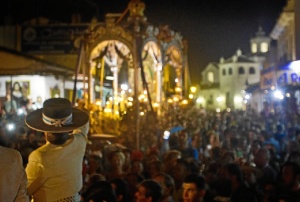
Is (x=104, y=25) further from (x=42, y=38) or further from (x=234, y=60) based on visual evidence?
(x=234, y=60)

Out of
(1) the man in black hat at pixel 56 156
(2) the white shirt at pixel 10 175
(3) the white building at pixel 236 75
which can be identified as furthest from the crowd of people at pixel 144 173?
(3) the white building at pixel 236 75

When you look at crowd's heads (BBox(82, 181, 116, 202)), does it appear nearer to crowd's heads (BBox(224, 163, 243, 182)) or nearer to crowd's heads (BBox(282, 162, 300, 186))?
crowd's heads (BBox(224, 163, 243, 182))

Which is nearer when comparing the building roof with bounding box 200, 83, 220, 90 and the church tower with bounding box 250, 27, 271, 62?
the church tower with bounding box 250, 27, 271, 62

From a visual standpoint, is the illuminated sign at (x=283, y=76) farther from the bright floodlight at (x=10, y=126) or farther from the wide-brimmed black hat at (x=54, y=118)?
the wide-brimmed black hat at (x=54, y=118)

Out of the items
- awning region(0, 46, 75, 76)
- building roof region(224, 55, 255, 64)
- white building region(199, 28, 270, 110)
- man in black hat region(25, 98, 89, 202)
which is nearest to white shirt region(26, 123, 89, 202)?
man in black hat region(25, 98, 89, 202)

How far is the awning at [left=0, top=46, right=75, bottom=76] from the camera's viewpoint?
2181cm

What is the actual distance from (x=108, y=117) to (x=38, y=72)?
7.89m

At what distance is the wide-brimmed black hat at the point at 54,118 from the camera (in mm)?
4594

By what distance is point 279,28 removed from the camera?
42.5 m

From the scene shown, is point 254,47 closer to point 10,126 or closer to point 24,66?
point 24,66

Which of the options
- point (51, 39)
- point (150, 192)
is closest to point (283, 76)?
point (150, 192)

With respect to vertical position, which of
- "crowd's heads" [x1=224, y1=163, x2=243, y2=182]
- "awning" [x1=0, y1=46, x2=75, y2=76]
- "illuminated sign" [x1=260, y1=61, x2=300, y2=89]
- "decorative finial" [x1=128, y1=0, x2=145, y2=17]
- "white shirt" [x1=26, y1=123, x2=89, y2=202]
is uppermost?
"decorative finial" [x1=128, y1=0, x2=145, y2=17]

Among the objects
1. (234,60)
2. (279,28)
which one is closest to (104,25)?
(279,28)

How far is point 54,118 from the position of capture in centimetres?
460
